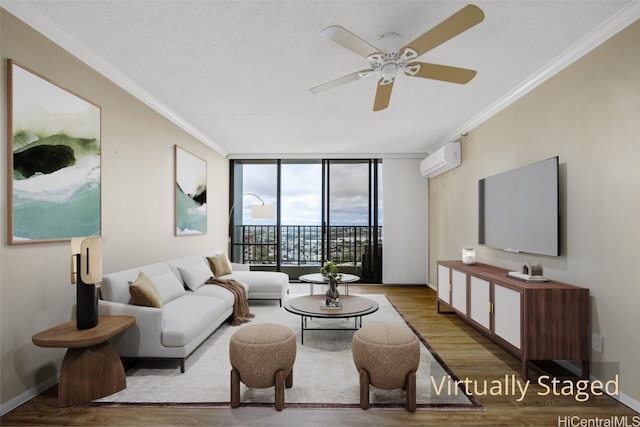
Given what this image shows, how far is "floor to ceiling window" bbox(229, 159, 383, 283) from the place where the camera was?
6.93 m

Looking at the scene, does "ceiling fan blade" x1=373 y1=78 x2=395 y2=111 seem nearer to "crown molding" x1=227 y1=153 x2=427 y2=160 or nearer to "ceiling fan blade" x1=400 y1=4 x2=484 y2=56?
"ceiling fan blade" x1=400 y1=4 x2=484 y2=56

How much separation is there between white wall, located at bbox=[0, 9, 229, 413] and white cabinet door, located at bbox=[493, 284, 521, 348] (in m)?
3.58

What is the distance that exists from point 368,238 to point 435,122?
9.71ft

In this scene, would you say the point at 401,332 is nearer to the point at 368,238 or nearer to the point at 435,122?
the point at 435,122

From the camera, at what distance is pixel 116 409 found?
221 cm

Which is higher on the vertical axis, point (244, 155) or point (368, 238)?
point (244, 155)

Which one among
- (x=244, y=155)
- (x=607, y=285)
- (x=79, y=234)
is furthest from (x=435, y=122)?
(x=79, y=234)

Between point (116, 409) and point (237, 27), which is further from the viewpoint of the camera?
point (237, 27)

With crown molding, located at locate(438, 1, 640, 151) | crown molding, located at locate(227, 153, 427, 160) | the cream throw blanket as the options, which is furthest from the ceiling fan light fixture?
crown molding, located at locate(227, 153, 427, 160)

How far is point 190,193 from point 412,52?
378 cm

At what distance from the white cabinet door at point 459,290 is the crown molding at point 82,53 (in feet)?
13.3

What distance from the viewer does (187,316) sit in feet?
9.75

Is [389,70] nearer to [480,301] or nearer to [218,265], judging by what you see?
[480,301]

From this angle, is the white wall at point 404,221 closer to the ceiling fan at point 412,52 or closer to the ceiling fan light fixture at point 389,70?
the ceiling fan at point 412,52
